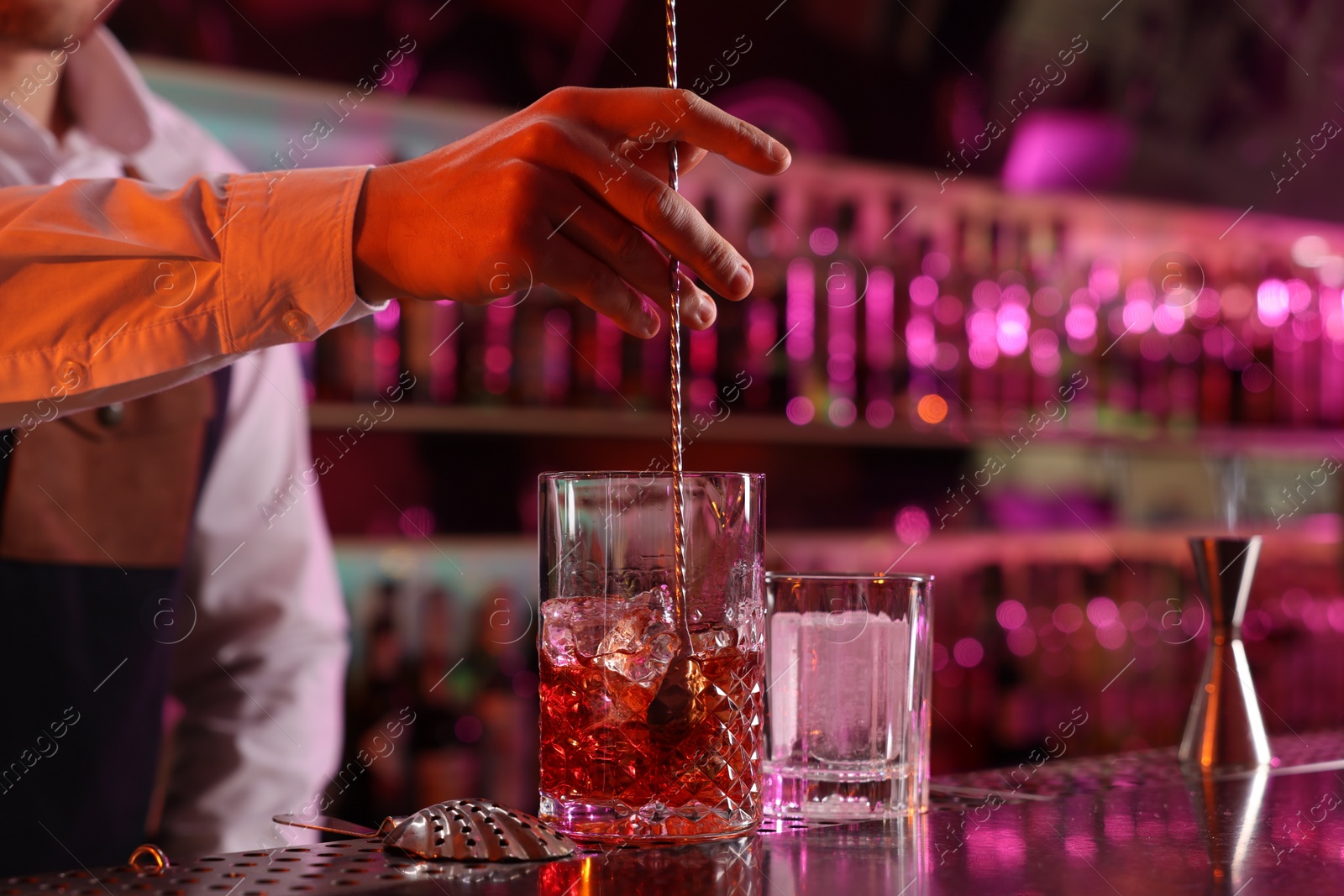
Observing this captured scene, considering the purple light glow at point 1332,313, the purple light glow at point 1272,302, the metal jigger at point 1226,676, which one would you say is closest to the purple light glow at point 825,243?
the purple light glow at point 1272,302

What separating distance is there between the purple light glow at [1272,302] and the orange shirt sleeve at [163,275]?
281cm

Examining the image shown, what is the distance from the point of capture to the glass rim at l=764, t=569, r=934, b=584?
783 mm

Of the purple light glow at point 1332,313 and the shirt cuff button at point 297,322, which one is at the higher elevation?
the purple light glow at point 1332,313

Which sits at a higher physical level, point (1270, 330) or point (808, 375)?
point (1270, 330)

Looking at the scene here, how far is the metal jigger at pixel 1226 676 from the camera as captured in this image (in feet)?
3.34

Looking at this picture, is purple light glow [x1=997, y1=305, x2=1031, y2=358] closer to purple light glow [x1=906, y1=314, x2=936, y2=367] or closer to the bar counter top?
purple light glow [x1=906, y1=314, x2=936, y2=367]

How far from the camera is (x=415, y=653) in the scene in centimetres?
213

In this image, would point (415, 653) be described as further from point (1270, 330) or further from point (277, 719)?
point (1270, 330)

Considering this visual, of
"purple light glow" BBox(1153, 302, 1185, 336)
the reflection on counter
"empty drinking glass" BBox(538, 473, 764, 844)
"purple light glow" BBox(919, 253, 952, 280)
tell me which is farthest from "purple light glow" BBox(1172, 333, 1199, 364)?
"empty drinking glass" BBox(538, 473, 764, 844)

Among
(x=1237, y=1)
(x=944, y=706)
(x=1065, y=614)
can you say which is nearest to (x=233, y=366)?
(x=944, y=706)

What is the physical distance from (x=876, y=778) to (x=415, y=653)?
57.5 inches

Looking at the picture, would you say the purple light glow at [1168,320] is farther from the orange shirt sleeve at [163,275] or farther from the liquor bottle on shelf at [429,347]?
the orange shirt sleeve at [163,275]

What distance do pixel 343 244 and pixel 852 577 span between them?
361mm

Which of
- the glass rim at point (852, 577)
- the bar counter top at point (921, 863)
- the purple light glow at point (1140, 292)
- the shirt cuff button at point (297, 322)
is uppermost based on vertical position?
the purple light glow at point (1140, 292)
